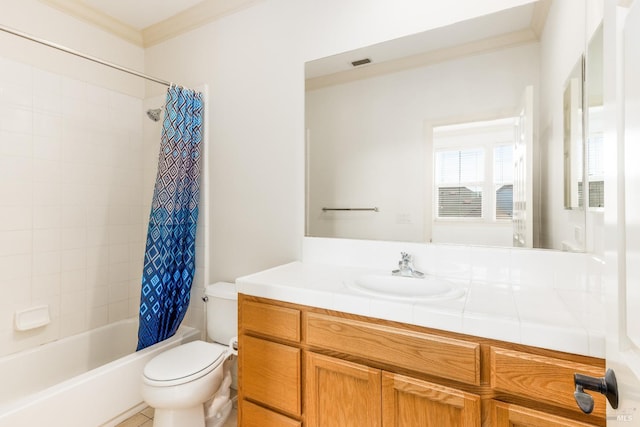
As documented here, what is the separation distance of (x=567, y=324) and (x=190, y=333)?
207cm

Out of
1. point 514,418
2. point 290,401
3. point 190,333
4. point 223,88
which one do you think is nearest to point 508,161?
point 514,418

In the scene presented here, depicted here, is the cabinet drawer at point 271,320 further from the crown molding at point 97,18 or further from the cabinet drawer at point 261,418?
the crown molding at point 97,18

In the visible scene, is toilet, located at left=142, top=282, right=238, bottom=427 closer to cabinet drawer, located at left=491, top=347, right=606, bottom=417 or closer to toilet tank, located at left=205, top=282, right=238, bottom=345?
toilet tank, located at left=205, top=282, right=238, bottom=345

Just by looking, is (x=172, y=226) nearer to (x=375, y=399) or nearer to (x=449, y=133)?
(x=375, y=399)

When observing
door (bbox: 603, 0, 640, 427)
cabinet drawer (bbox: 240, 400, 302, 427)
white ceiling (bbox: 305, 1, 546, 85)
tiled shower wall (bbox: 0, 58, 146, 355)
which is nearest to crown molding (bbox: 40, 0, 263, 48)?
tiled shower wall (bbox: 0, 58, 146, 355)

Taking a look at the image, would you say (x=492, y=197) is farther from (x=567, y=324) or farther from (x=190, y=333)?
(x=190, y=333)

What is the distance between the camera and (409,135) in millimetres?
1618

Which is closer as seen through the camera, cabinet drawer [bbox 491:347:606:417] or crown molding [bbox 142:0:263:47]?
cabinet drawer [bbox 491:347:606:417]

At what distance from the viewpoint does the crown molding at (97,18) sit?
6.91 ft

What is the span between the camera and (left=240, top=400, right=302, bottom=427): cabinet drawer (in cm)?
130

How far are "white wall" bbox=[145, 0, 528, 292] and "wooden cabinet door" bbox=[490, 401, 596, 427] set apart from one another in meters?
1.22

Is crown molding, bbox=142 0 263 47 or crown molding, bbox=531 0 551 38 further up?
crown molding, bbox=142 0 263 47

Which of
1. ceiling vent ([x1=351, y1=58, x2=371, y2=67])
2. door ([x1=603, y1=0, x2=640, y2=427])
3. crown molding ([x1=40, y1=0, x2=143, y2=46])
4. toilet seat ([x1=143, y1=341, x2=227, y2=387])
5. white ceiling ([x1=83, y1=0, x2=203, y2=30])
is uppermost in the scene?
white ceiling ([x1=83, y1=0, x2=203, y2=30])

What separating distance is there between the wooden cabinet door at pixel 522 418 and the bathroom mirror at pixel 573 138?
31.0 inches
